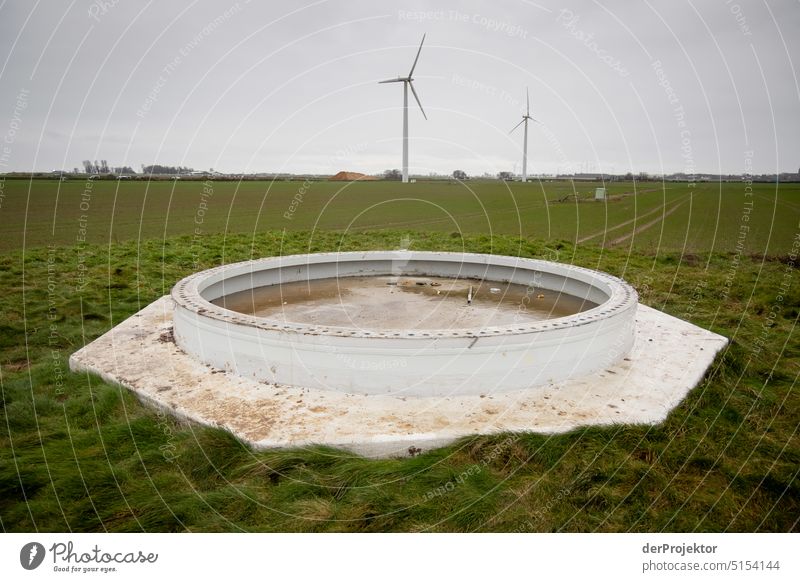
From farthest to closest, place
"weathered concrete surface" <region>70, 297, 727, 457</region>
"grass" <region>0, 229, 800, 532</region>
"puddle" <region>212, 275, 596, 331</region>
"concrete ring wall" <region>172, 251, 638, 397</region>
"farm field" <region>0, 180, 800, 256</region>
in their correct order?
"farm field" <region>0, 180, 800, 256</region> → "puddle" <region>212, 275, 596, 331</region> → "concrete ring wall" <region>172, 251, 638, 397</region> → "weathered concrete surface" <region>70, 297, 727, 457</region> → "grass" <region>0, 229, 800, 532</region>

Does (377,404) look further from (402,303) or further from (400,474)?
(402,303)

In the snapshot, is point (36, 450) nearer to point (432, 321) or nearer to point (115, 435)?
point (115, 435)

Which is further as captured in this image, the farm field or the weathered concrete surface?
the farm field

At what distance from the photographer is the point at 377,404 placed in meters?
5.37

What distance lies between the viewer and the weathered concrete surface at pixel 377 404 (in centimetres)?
481

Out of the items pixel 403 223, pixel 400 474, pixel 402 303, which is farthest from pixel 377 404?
pixel 403 223

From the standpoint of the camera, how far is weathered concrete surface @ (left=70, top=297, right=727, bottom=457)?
189 inches

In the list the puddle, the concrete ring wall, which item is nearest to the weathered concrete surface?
the concrete ring wall

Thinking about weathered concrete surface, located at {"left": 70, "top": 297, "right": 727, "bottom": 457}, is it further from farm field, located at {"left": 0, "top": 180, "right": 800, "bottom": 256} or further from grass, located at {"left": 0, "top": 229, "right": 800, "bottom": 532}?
farm field, located at {"left": 0, "top": 180, "right": 800, "bottom": 256}

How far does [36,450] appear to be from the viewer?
4887mm

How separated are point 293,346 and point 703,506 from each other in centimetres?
416

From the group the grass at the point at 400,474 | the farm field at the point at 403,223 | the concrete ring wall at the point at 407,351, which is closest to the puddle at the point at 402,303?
the concrete ring wall at the point at 407,351

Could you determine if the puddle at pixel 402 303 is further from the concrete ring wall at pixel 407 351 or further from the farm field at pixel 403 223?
the farm field at pixel 403 223

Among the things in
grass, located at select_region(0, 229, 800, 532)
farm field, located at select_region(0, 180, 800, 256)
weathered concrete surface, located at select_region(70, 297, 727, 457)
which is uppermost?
farm field, located at select_region(0, 180, 800, 256)
